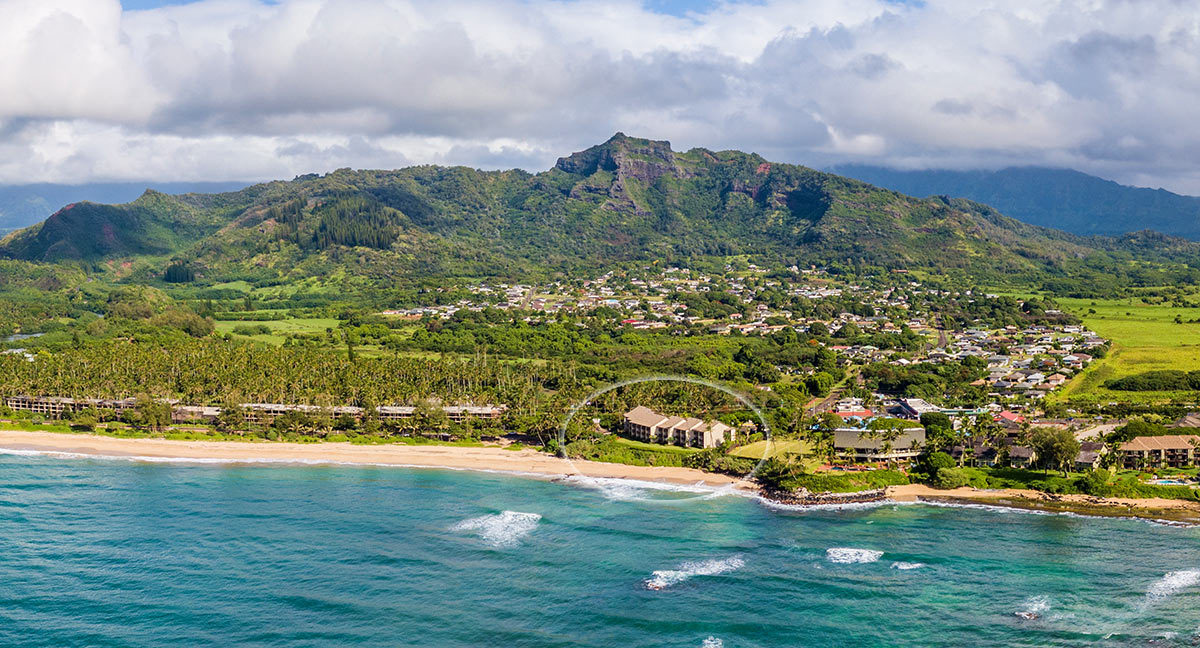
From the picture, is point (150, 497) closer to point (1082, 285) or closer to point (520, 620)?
point (520, 620)

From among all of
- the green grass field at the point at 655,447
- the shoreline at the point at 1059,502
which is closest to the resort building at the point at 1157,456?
the shoreline at the point at 1059,502

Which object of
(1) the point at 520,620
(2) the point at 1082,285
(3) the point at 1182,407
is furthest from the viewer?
(2) the point at 1082,285

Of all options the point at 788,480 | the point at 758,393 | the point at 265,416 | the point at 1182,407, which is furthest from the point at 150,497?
the point at 1182,407

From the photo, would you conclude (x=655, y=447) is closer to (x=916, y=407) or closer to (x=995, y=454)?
(x=995, y=454)

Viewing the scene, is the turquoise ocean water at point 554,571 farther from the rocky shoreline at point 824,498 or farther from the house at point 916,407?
the house at point 916,407

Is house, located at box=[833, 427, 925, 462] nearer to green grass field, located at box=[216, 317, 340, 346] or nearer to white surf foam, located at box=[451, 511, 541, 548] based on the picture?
white surf foam, located at box=[451, 511, 541, 548]

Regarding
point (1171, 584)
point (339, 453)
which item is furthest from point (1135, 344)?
point (339, 453)
